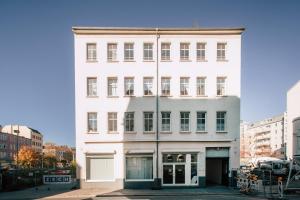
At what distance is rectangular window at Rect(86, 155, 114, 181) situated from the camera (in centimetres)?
2514

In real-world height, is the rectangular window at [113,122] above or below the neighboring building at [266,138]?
above

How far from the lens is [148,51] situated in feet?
84.9

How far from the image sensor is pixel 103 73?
25.4m

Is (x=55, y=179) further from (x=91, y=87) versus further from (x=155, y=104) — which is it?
(x=155, y=104)

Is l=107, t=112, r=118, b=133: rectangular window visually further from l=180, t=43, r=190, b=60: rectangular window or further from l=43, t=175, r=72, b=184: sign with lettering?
l=180, t=43, r=190, b=60: rectangular window

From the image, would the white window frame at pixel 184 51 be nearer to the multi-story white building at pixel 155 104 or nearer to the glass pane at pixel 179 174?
the multi-story white building at pixel 155 104

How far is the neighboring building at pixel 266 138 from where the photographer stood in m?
113

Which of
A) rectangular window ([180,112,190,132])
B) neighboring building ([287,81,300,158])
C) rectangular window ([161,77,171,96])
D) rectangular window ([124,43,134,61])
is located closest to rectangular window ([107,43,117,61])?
rectangular window ([124,43,134,61])

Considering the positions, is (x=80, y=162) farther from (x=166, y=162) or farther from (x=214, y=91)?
Answer: (x=214, y=91)

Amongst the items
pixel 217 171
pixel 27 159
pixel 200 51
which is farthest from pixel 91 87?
pixel 27 159

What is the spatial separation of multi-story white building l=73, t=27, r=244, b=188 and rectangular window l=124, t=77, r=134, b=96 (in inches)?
3.8

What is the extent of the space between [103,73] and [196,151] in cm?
1150

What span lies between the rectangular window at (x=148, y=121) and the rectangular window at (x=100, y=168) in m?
4.31

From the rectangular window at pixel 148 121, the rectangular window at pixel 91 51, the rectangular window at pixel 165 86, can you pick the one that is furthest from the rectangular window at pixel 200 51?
the rectangular window at pixel 91 51
